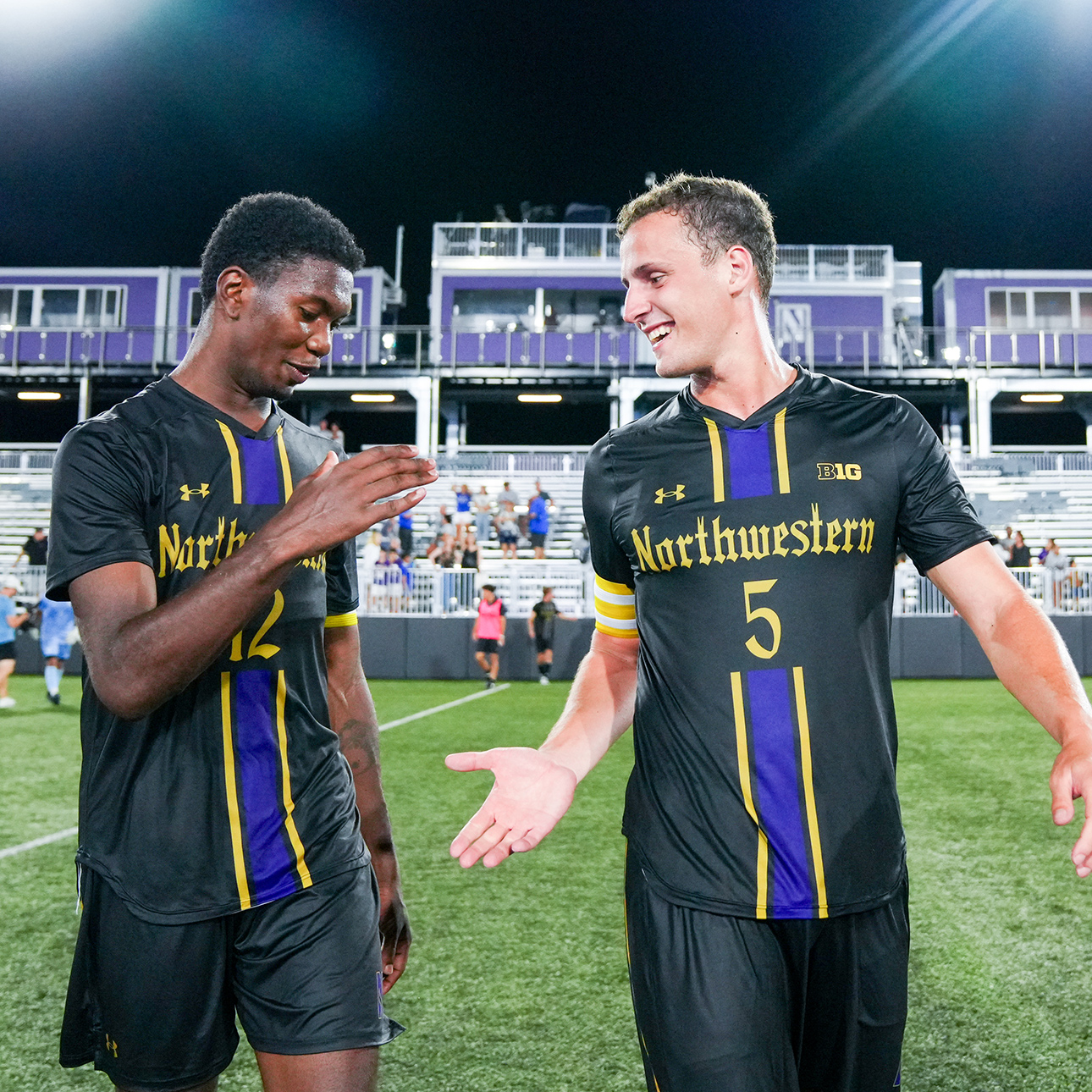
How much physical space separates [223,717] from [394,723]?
10.4m

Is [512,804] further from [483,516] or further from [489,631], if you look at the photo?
[483,516]

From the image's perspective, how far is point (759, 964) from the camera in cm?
203

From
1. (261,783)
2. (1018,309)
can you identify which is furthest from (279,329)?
(1018,309)

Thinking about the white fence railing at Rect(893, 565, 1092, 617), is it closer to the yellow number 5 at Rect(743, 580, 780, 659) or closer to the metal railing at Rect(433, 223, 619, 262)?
the yellow number 5 at Rect(743, 580, 780, 659)

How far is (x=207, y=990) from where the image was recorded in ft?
7.22

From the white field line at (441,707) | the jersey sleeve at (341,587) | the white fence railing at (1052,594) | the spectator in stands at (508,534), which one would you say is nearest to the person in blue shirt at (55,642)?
the white field line at (441,707)

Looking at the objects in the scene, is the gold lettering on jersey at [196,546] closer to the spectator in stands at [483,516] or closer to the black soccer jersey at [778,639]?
the black soccer jersey at [778,639]

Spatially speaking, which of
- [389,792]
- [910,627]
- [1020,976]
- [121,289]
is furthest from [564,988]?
[121,289]

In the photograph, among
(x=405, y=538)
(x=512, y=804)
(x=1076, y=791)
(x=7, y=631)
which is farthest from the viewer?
(x=405, y=538)

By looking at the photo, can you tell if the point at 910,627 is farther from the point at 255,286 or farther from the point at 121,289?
the point at 121,289

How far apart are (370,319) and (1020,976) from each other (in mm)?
31317

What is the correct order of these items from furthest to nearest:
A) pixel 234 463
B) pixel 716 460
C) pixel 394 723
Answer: pixel 394 723, pixel 234 463, pixel 716 460

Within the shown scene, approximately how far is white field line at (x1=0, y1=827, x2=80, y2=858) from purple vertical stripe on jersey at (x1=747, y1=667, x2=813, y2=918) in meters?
5.79

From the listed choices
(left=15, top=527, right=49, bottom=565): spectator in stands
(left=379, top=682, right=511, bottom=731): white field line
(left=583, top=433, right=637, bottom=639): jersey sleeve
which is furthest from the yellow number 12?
(left=15, top=527, right=49, bottom=565): spectator in stands
